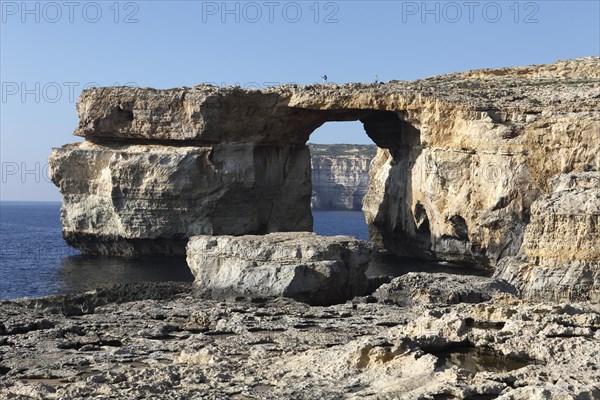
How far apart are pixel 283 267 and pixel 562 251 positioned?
9894 millimetres

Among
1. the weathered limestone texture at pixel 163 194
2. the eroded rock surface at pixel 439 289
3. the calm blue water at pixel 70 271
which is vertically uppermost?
the weathered limestone texture at pixel 163 194

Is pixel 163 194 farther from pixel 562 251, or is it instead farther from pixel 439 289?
pixel 562 251

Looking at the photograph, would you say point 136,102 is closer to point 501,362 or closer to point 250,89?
point 250,89

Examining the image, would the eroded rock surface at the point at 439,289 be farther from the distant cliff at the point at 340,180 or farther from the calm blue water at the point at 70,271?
the distant cliff at the point at 340,180

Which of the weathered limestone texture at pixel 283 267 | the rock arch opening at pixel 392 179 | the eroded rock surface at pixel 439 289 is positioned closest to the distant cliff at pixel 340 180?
the rock arch opening at pixel 392 179

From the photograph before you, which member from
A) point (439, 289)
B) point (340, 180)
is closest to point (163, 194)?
point (439, 289)

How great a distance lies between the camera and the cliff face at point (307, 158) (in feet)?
147

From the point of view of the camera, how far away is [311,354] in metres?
18.1

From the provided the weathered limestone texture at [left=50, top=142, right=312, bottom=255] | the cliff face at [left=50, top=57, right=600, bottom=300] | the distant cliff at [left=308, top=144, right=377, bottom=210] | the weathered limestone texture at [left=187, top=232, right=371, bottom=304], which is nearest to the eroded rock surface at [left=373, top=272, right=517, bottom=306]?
the weathered limestone texture at [left=187, top=232, right=371, bottom=304]

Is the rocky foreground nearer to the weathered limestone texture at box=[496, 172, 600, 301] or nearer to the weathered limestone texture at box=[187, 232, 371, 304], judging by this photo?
the weathered limestone texture at box=[187, 232, 371, 304]

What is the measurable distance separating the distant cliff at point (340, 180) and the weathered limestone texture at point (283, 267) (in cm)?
12028

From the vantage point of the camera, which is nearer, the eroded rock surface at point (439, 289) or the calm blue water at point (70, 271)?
the eroded rock surface at point (439, 289)

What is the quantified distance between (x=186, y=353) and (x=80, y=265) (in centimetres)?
3258

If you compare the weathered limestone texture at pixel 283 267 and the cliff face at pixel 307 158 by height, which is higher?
the cliff face at pixel 307 158
